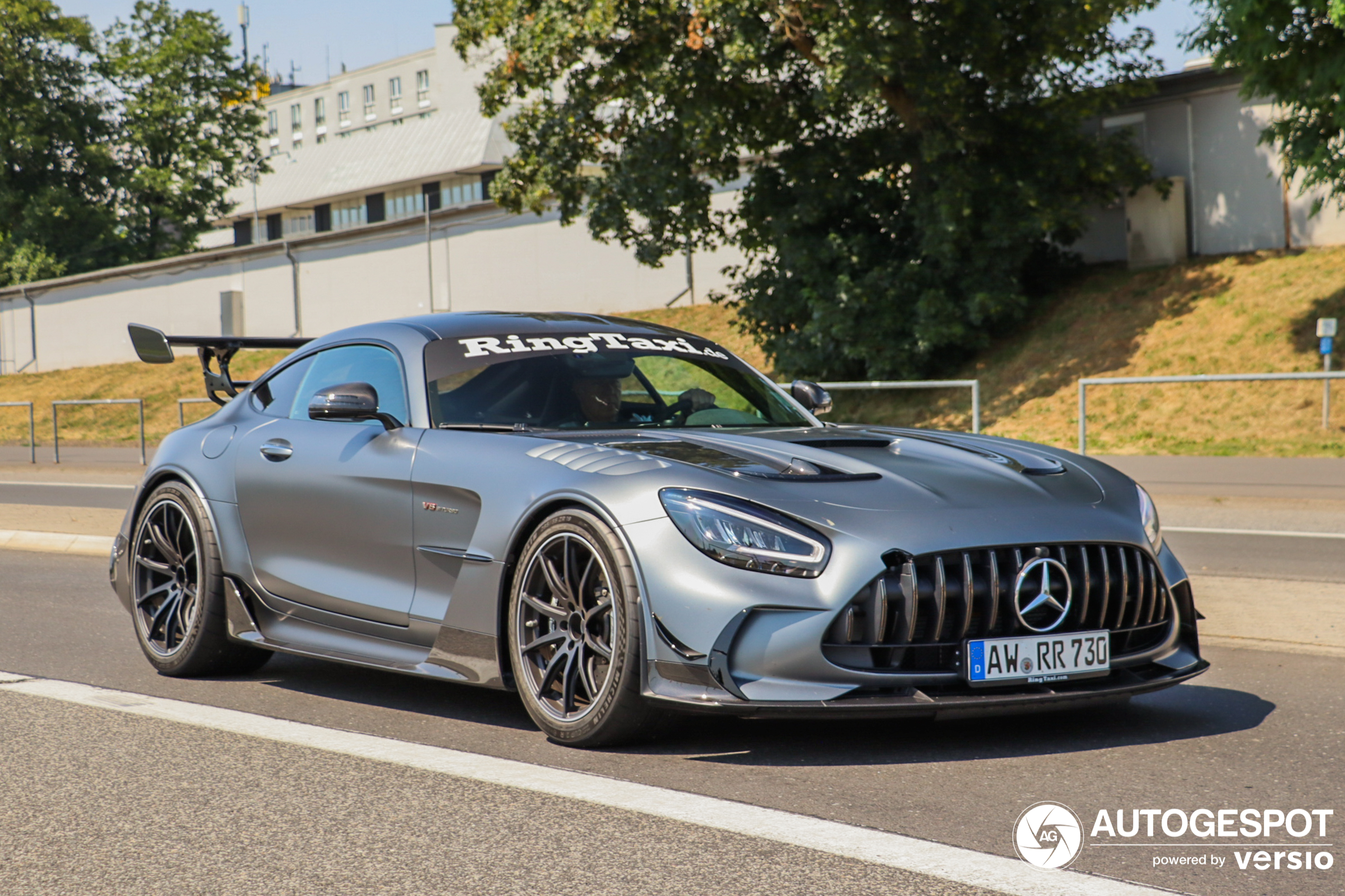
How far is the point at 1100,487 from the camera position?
16.2 feet

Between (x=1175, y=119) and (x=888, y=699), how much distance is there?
82.7 ft

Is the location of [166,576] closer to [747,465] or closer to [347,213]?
[747,465]

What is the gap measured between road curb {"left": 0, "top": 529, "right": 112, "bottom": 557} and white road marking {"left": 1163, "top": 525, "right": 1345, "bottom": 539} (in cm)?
843

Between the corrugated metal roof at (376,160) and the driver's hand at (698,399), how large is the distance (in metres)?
57.7

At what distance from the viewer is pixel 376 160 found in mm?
69812

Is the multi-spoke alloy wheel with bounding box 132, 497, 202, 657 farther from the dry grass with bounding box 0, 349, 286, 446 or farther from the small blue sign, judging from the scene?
the dry grass with bounding box 0, 349, 286, 446

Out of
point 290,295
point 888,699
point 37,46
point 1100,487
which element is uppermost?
point 37,46

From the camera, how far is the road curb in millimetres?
11539

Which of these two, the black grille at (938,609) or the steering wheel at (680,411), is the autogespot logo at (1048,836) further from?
the steering wheel at (680,411)

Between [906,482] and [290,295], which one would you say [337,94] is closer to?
[290,295]

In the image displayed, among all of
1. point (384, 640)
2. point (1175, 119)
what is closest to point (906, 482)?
point (384, 640)

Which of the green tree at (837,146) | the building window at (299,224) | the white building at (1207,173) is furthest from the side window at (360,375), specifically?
the building window at (299,224)

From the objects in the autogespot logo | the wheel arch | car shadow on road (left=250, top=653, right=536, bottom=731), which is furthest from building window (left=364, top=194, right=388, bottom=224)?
the autogespot logo

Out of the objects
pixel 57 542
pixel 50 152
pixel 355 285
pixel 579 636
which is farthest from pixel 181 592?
pixel 50 152
